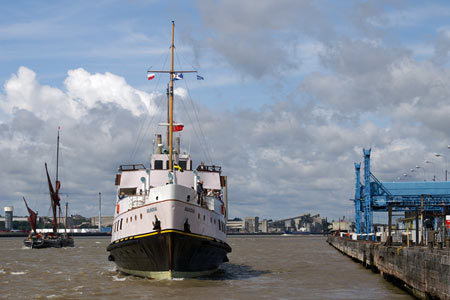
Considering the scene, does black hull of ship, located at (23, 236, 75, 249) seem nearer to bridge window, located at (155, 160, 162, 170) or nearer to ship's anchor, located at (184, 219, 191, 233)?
bridge window, located at (155, 160, 162, 170)

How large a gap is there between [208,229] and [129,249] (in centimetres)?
458

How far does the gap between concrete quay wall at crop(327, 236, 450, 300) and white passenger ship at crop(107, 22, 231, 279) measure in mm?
10042

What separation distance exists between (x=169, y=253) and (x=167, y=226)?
4.76ft

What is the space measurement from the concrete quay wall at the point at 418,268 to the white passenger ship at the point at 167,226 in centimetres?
1004

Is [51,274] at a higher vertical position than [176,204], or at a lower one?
lower

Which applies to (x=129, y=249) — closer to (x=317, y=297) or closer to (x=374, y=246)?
(x=317, y=297)

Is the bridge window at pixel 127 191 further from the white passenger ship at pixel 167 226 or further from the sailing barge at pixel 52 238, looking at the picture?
the sailing barge at pixel 52 238

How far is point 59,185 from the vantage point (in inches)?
3848

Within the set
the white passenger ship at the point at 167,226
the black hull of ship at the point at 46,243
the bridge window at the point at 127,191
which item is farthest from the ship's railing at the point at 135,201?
the black hull of ship at the point at 46,243

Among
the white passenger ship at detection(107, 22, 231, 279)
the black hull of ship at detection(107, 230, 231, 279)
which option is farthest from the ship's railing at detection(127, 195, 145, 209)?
Result: the black hull of ship at detection(107, 230, 231, 279)

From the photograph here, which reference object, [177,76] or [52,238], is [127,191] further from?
[52,238]

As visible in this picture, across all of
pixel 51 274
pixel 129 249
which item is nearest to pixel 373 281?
pixel 129 249

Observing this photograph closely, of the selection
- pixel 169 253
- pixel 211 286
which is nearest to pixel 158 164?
pixel 169 253

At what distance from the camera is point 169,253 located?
31.2 metres
